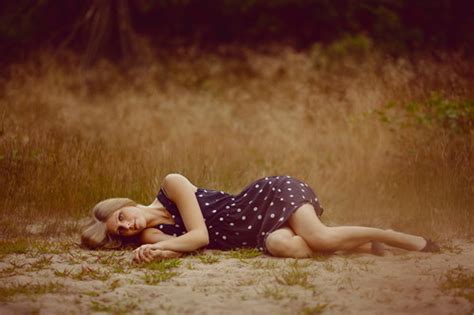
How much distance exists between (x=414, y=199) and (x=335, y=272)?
228cm

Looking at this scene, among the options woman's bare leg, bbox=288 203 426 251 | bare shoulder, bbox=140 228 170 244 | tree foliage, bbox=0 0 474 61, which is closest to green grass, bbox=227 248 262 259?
woman's bare leg, bbox=288 203 426 251

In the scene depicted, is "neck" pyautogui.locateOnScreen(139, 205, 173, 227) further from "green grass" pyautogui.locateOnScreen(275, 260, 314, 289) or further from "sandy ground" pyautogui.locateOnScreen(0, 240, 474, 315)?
"green grass" pyautogui.locateOnScreen(275, 260, 314, 289)

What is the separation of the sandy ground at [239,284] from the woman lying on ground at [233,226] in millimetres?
99

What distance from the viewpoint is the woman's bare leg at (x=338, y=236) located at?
14.6 feet

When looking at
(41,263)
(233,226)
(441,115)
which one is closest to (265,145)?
(441,115)

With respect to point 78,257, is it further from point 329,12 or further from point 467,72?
point 329,12

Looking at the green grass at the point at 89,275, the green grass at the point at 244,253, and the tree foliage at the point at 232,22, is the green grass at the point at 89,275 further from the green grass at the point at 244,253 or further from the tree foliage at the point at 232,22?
the tree foliage at the point at 232,22

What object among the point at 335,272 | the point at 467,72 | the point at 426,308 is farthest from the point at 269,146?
→ the point at 426,308

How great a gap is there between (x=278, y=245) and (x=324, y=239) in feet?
0.97

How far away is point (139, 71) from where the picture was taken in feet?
46.4

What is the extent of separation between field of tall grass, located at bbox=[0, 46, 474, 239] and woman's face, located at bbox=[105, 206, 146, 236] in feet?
3.78

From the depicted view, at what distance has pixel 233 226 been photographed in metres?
4.82

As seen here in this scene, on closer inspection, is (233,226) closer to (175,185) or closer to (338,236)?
(175,185)

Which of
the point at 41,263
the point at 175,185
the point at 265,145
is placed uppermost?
the point at 265,145
